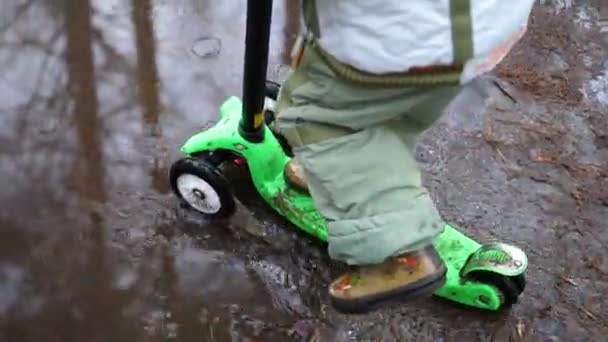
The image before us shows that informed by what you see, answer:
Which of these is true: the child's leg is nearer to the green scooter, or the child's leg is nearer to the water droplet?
the green scooter

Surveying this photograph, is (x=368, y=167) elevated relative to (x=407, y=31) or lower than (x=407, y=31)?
lower

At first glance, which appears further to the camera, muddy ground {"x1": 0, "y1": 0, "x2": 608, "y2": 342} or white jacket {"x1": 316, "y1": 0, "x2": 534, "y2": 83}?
muddy ground {"x1": 0, "y1": 0, "x2": 608, "y2": 342}

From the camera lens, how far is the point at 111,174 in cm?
230

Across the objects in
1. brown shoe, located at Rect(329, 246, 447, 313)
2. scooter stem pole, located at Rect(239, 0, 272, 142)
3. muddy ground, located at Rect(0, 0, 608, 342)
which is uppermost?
scooter stem pole, located at Rect(239, 0, 272, 142)

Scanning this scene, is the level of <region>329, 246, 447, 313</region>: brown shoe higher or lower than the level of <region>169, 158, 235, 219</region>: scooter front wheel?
higher

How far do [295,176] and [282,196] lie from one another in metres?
0.06

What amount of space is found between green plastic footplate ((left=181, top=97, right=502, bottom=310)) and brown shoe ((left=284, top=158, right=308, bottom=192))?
0.6 inches

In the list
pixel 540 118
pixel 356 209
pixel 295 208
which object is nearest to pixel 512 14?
pixel 356 209

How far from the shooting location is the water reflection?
2016 mm

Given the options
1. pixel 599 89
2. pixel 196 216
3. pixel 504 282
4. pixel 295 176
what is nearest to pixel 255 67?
pixel 295 176

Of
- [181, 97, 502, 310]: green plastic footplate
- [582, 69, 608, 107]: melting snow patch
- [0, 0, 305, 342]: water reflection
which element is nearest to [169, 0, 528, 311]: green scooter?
[181, 97, 502, 310]: green plastic footplate

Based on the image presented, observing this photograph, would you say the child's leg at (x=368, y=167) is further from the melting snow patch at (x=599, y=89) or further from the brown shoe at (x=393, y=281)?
the melting snow patch at (x=599, y=89)

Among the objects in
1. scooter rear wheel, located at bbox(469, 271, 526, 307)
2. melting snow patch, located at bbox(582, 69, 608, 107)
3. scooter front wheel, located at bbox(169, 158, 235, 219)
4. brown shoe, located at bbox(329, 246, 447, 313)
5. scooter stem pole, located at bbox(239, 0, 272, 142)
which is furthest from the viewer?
melting snow patch, located at bbox(582, 69, 608, 107)

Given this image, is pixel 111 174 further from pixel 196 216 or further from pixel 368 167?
pixel 368 167
